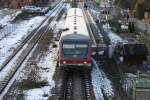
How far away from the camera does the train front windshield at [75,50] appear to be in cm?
2497

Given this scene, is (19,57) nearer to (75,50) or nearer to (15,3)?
(75,50)

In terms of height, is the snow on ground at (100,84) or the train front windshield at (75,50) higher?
the train front windshield at (75,50)

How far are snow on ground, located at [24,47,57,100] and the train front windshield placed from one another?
5.05ft

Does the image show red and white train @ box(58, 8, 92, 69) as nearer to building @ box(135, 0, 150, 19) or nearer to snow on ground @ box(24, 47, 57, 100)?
snow on ground @ box(24, 47, 57, 100)

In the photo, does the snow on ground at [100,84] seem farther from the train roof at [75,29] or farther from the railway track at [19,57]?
the railway track at [19,57]

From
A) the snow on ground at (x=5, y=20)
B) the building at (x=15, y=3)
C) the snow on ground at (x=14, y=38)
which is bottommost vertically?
the building at (x=15, y=3)

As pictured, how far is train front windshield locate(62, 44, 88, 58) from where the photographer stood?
25.0 metres

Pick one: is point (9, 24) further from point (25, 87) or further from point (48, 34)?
point (25, 87)

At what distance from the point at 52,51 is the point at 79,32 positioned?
803 centimetres

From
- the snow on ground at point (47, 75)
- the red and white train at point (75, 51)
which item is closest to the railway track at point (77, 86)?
the red and white train at point (75, 51)

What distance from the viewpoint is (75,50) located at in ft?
82.0

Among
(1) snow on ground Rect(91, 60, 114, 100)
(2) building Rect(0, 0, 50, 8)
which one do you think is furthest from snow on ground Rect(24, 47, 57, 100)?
(2) building Rect(0, 0, 50, 8)

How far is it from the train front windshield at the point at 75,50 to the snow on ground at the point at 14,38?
5875 mm

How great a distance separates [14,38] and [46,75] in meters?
15.8
